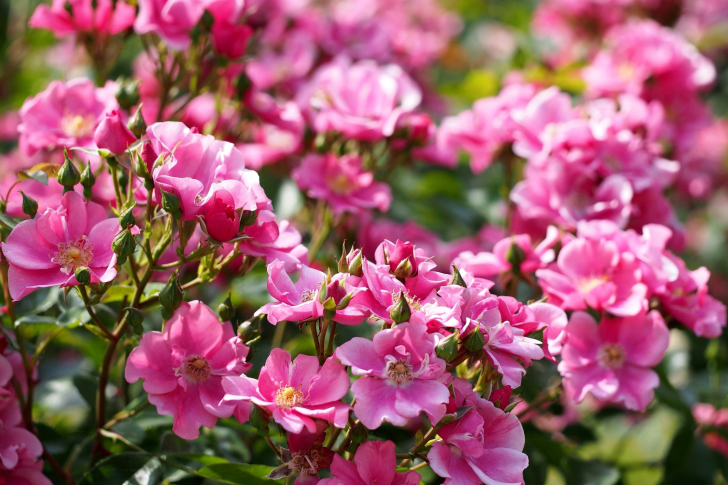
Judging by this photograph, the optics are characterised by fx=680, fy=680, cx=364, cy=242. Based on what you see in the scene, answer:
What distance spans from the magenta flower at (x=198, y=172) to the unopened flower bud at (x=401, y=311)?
0.29 m

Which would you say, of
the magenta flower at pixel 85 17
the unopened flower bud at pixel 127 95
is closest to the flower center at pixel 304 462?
the unopened flower bud at pixel 127 95

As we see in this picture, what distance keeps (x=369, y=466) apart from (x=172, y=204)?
51 cm

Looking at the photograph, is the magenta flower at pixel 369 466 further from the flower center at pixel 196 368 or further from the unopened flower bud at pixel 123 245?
the unopened flower bud at pixel 123 245

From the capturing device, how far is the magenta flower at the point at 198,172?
1.08 metres

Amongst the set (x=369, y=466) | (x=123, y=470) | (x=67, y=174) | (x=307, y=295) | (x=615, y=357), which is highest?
(x=67, y=174)

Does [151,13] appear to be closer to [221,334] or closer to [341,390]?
[221,334]

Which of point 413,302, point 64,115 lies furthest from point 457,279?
point 64,115

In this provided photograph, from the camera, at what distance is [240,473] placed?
116cm

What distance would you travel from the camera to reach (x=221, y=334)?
1155 millimetres

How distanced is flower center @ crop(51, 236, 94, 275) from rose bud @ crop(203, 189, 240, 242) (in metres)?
0.24

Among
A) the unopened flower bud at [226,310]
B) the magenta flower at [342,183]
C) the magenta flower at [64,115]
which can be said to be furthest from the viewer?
the magenta flower at [342,183]

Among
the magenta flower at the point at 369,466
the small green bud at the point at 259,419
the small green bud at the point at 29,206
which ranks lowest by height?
the magenta flower at the point at 369,466

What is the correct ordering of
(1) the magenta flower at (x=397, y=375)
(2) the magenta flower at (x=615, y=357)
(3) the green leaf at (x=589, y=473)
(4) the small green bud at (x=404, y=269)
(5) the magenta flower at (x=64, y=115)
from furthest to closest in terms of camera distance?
(3) the green leaf at (x=589, y=473) → (5) the magenta flower at (x=64, y=115) → (2) the magenta flower at (x=615, y=357) → (4) the small green bud at (x=404, y=269) → (1) the magenta flower at (x=397, y=375)

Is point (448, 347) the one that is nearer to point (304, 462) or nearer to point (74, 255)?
point (304, 462)
